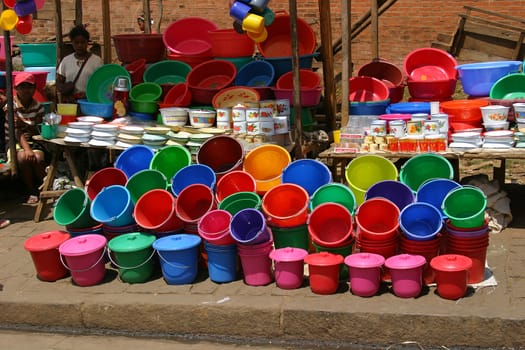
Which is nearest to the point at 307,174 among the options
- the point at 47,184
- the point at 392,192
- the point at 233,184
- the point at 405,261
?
the point at 233,184

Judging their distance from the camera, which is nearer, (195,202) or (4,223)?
(195,202)

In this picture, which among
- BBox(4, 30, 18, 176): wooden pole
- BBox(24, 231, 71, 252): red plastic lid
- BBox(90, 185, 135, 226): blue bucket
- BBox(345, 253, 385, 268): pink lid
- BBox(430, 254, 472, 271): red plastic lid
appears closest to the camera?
BBox(430, 254, 472, 271): red plastic lid

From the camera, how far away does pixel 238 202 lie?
5.38 m

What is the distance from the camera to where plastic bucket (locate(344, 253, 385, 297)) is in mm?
4465

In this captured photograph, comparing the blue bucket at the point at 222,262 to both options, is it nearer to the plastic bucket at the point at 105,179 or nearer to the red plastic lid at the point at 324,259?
the red plastic lid at the point at 324,259

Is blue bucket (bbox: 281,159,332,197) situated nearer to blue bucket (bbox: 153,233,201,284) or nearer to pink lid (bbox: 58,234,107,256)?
blue bucket (bbox: 153,233,201,284)

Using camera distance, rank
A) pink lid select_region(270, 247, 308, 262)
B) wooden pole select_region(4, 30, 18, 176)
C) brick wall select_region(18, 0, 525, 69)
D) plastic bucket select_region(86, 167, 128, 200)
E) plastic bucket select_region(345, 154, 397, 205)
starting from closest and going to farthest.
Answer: pink lid select_region(270, 247, 308, 262), plastic bucket select_region(345, 154, 397, 205), plastic bucket select_region(86, 167, 128, 200), wooden pole select_region(4, 30, 18, 176), brick wall select_region(18, 0, 525, 69)

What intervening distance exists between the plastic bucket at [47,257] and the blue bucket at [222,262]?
3.82 ft

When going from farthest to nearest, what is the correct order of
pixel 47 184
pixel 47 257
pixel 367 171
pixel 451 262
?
pixel 47 184
pixel 367 171
pixel 47 257
pixel 451 262

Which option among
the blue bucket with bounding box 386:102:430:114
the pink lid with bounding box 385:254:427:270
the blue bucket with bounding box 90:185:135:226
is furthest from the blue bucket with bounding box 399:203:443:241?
the blue bucket with bounding box 90:185:135:226

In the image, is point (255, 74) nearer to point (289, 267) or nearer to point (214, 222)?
point (214, 222)

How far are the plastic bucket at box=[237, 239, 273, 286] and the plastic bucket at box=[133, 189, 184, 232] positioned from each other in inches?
24.7

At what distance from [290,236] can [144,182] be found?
4.70 ft

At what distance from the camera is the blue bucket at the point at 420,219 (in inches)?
187
